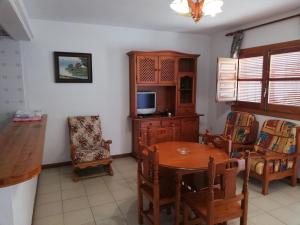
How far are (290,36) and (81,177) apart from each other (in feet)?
12.5

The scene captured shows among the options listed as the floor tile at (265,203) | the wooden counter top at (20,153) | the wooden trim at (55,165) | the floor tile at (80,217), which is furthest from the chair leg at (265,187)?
the wooden trim at (55,165)

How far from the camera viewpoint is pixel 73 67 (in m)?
3.97

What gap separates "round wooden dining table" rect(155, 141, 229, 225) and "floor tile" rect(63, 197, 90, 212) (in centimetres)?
119

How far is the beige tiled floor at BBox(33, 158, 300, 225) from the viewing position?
2.50 metres

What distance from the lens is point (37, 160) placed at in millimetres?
1539

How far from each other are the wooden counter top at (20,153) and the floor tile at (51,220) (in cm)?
95

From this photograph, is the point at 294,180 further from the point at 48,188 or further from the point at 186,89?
the point at 48,188

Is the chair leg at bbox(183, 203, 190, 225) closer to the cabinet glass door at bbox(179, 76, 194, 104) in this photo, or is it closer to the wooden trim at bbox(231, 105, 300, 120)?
the wooden trim at bbox(231, 105, 300, 120)

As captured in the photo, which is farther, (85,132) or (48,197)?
(85,132)

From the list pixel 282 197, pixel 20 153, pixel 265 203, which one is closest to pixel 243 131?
pixel 282 197

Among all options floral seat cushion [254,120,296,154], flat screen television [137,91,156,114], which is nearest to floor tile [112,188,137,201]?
flat screen television [137,91,156,114]

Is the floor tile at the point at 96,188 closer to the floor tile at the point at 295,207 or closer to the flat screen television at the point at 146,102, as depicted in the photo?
the flat screen television at the point at 146,102

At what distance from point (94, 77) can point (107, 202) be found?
2.23 meters

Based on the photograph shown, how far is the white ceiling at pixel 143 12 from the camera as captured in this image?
3.00 m
